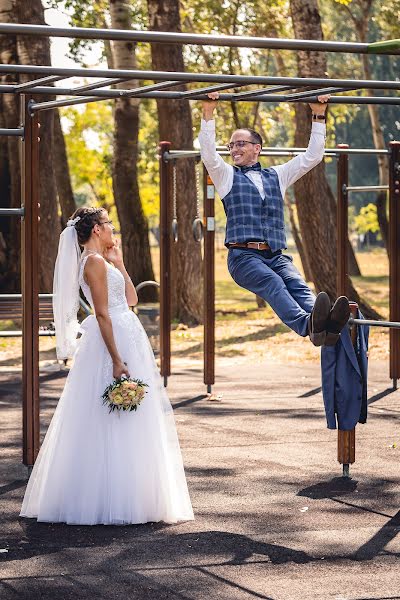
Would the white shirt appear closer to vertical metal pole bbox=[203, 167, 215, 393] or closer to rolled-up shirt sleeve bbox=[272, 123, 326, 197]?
rolled-up shirt sleeve bbox=[272, 123, 326, 197]

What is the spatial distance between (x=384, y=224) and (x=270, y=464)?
63.8ft

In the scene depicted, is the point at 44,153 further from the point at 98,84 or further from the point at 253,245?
the point at 98,84

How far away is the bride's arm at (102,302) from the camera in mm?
7094

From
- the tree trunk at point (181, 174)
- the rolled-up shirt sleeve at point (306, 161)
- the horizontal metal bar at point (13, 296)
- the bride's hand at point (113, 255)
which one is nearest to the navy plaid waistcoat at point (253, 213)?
the rolled-up shirt sleeve at point (306, 161)

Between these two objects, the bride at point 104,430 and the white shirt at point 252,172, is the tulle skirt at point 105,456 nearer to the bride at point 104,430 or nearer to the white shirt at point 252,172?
the bride at point 104,430

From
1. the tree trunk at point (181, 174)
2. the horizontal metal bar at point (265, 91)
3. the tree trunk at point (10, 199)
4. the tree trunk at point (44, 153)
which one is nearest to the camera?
the horizontal metal bar at point (265, 91)

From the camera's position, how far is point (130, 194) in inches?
945

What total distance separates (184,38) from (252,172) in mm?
2474

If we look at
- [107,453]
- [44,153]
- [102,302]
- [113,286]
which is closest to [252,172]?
[113,286]

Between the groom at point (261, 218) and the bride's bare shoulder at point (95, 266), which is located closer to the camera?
the bride's bare shoulder at point (95, 266)

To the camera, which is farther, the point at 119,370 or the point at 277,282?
the point at 277,282

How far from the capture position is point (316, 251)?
19703mm

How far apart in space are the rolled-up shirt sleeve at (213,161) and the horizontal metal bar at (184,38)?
58.1 inches

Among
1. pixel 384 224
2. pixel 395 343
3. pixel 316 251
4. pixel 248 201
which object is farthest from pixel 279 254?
pixel 384 224
